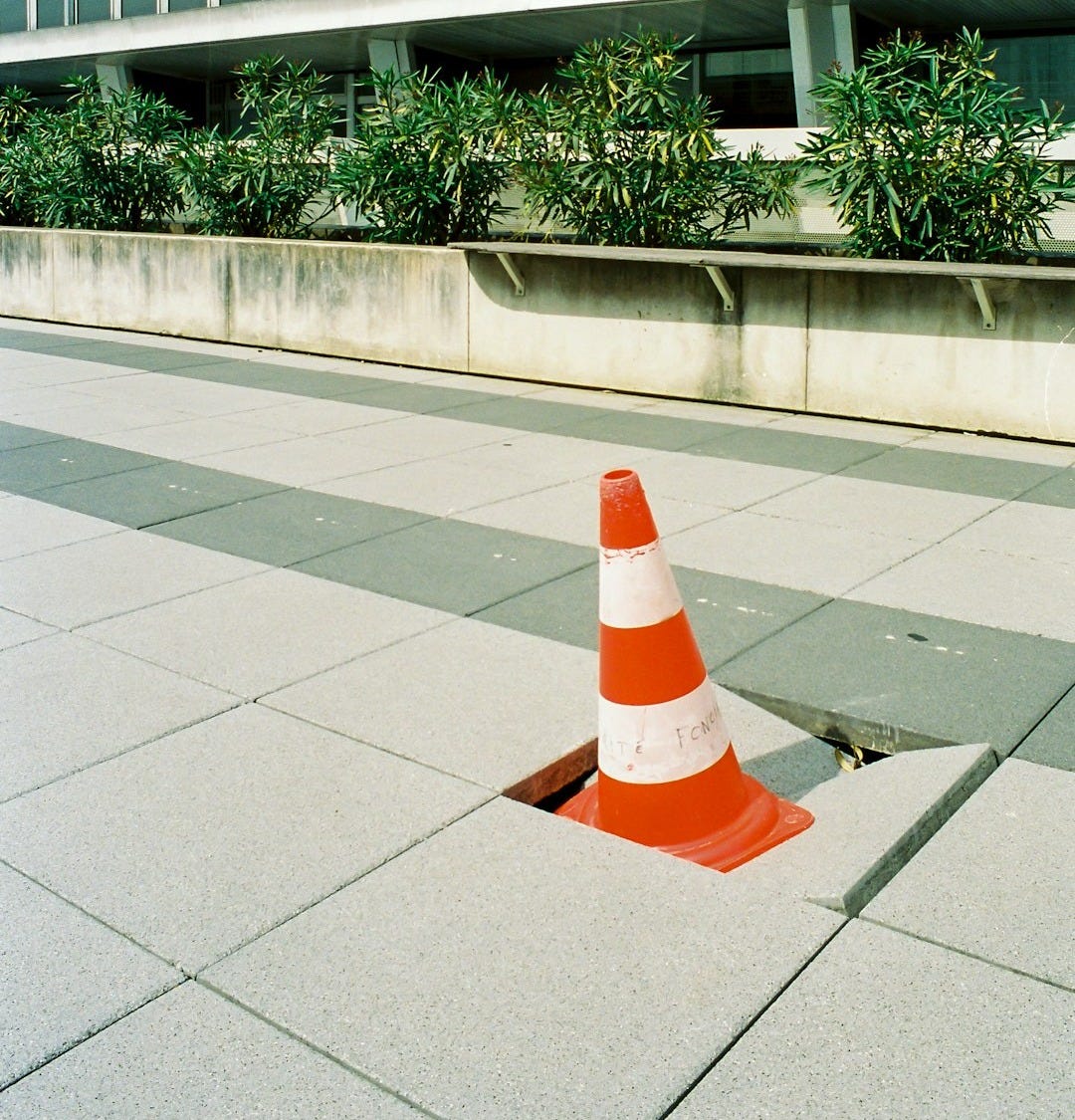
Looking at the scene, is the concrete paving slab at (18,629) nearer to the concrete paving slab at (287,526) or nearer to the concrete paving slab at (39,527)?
the concrete paving slab at (39,527)

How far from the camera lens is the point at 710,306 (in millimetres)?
10281

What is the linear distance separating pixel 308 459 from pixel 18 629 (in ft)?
10.9

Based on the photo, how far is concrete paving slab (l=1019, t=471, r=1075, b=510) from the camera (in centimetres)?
734

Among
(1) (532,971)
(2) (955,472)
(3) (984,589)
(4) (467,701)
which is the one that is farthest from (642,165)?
(1) (532,971)

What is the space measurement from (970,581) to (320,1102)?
159 inches

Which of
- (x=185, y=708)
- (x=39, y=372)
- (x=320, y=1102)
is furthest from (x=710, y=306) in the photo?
(x=320, y=1102)

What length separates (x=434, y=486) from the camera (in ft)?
25.5

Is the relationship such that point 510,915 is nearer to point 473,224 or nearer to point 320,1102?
point 320,1102

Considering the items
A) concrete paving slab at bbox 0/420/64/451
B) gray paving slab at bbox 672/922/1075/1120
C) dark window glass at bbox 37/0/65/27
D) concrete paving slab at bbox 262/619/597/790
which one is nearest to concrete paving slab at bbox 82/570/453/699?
concrete paving slab at bbox 262/619/597/790

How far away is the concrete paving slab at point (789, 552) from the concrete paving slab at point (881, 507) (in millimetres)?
133

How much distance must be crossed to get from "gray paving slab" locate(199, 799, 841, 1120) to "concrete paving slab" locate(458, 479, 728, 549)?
323 centimetres

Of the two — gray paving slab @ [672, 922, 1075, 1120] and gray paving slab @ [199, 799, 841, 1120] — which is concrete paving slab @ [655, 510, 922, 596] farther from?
gray paving slab @ [672, 922, 1075, 1120]

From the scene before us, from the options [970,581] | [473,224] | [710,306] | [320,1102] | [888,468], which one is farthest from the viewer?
[473,224]

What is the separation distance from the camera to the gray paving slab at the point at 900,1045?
2.58 metres
